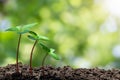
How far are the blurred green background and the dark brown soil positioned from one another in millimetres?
2190

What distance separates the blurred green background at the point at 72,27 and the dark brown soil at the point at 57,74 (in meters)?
2.19

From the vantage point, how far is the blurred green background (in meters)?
3.92

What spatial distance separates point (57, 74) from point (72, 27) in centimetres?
271

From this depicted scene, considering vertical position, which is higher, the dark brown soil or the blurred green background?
the blurred green background

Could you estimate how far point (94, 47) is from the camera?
421cm

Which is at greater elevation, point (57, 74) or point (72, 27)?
point (72, 27)

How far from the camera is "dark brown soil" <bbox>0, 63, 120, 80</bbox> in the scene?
136cm

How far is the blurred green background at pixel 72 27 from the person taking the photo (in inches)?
154

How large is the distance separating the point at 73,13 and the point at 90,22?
0.21 meters

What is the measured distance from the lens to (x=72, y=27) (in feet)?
13.4

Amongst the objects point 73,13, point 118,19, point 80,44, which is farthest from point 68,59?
point 118,19

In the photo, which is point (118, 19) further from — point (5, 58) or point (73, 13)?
point (5, 58)

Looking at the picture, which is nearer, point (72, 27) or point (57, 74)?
point (57, 74)

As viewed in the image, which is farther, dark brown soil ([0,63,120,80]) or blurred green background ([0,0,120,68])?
blurred green background ([0,0,120,68])
